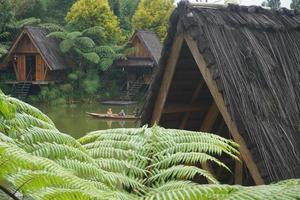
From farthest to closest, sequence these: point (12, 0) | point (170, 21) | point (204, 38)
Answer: point (12, 0) → point (170, 21) → point (204, 38)

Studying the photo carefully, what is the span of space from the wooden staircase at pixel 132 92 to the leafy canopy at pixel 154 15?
168 inches

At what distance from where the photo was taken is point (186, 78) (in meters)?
4.79

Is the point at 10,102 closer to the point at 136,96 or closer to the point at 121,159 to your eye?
the point at 121,159

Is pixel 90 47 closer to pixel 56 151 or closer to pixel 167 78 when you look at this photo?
pixel 167 78

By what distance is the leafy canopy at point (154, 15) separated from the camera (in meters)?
29.7

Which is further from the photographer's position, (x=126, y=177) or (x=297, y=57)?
(x=297, y=57)

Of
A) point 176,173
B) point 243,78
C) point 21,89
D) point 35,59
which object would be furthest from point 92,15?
point 176,173

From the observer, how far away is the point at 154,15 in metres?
30.0

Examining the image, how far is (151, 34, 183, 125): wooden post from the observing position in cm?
430

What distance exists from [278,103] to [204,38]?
818 mm

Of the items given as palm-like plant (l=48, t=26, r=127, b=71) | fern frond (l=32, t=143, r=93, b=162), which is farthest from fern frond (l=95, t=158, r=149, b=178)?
palm-like plant (l=48, t=26, r=127, b=71)

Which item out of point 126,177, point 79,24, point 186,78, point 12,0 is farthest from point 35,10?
point 126,177

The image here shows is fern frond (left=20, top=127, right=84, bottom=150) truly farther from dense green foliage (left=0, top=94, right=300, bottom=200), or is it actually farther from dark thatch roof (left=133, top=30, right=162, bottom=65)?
dark thatch roof (left=133, top=30, right=162, bottom=65)

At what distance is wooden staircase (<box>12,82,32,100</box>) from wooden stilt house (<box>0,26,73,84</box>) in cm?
17
